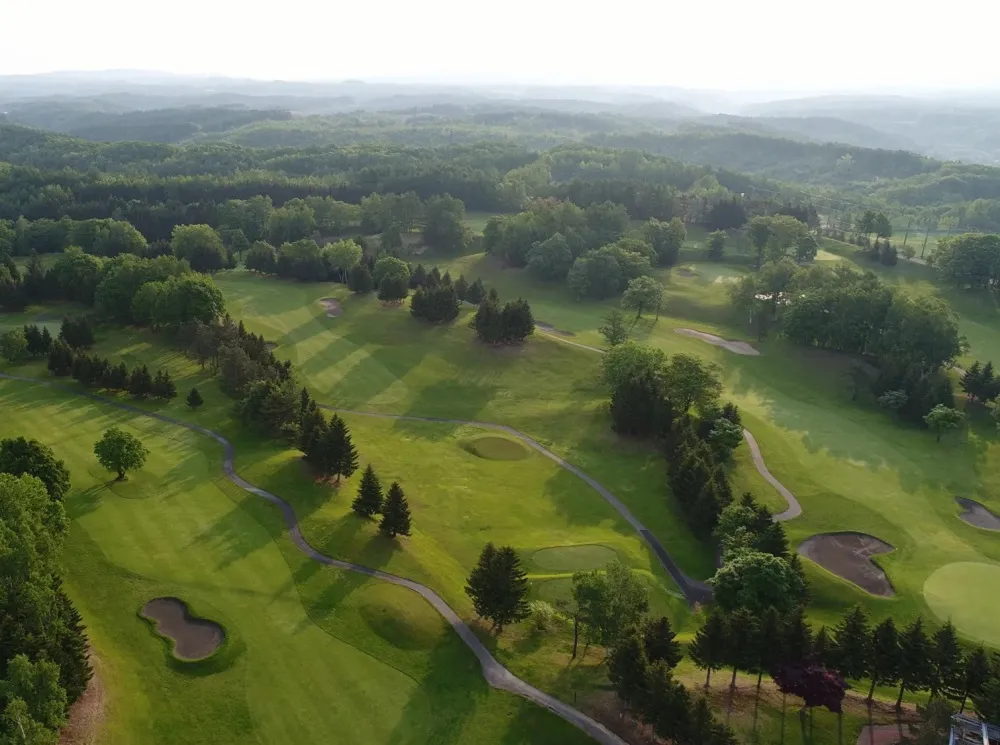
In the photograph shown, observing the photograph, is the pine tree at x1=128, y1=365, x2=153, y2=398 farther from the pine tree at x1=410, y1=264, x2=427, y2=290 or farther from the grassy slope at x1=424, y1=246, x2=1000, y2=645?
the grassy slope at x1=424, y1=246, x2=1000, y2=645

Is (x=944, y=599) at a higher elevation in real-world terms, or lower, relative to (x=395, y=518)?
lower

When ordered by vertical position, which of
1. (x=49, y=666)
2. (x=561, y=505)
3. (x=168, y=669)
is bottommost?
(x=561, y=505)

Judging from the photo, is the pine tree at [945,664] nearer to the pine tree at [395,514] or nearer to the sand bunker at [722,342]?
the pine tree at [395,514]

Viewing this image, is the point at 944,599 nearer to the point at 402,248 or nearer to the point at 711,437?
the point at 711,437

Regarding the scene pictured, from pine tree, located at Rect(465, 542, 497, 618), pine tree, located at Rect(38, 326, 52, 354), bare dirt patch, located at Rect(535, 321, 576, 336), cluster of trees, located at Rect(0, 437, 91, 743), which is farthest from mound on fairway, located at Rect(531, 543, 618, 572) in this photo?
pine tree, located at Rect(38, 326, 52, 354)

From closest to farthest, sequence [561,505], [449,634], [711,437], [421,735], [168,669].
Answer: [421,735], [168,669], [449,634], [561,505], [711,437]

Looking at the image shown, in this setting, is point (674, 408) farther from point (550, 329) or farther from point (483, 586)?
point (483, 586)

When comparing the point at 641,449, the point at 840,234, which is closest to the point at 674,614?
the point at 641,449
